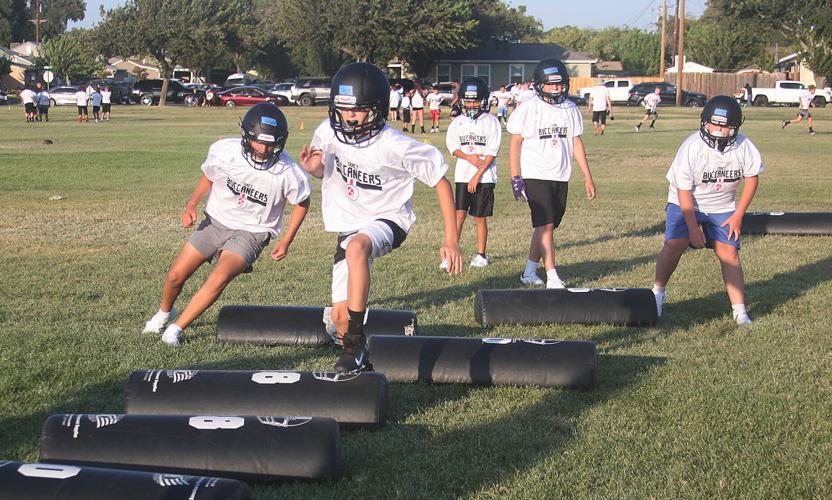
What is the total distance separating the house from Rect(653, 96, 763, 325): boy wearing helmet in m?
71.6

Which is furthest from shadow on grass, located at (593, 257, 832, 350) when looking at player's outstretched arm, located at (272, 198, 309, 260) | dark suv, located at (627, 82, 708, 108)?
dark suv, located at (627, 82, 708, 108)

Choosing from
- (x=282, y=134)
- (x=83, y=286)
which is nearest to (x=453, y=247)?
(x=282, y=134)

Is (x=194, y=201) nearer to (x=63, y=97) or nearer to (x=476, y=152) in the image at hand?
(x=476, y=152)

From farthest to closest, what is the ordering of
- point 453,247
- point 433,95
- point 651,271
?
point 433,95 < point 651,271 < point 453,247

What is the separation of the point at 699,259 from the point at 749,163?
2.97m

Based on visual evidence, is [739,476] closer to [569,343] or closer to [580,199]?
[569,343]

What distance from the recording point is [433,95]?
3444 cm

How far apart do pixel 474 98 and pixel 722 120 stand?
3352mm

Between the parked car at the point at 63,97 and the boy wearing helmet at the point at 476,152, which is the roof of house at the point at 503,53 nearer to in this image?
the parked car at the point at 63,97

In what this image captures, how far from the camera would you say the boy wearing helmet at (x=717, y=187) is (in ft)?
23.8

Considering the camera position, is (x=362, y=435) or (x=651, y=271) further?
(x=651, y=271)

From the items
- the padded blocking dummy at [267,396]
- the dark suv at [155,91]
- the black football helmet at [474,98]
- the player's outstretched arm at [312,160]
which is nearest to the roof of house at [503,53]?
the dark suv at [155,91]

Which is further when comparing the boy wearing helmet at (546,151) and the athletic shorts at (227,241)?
the boy wearing helmet at (546,151)

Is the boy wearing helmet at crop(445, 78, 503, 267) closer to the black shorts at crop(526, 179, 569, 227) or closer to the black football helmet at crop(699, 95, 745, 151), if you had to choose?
the black shorts at crop(526, 179, 569, 227)
